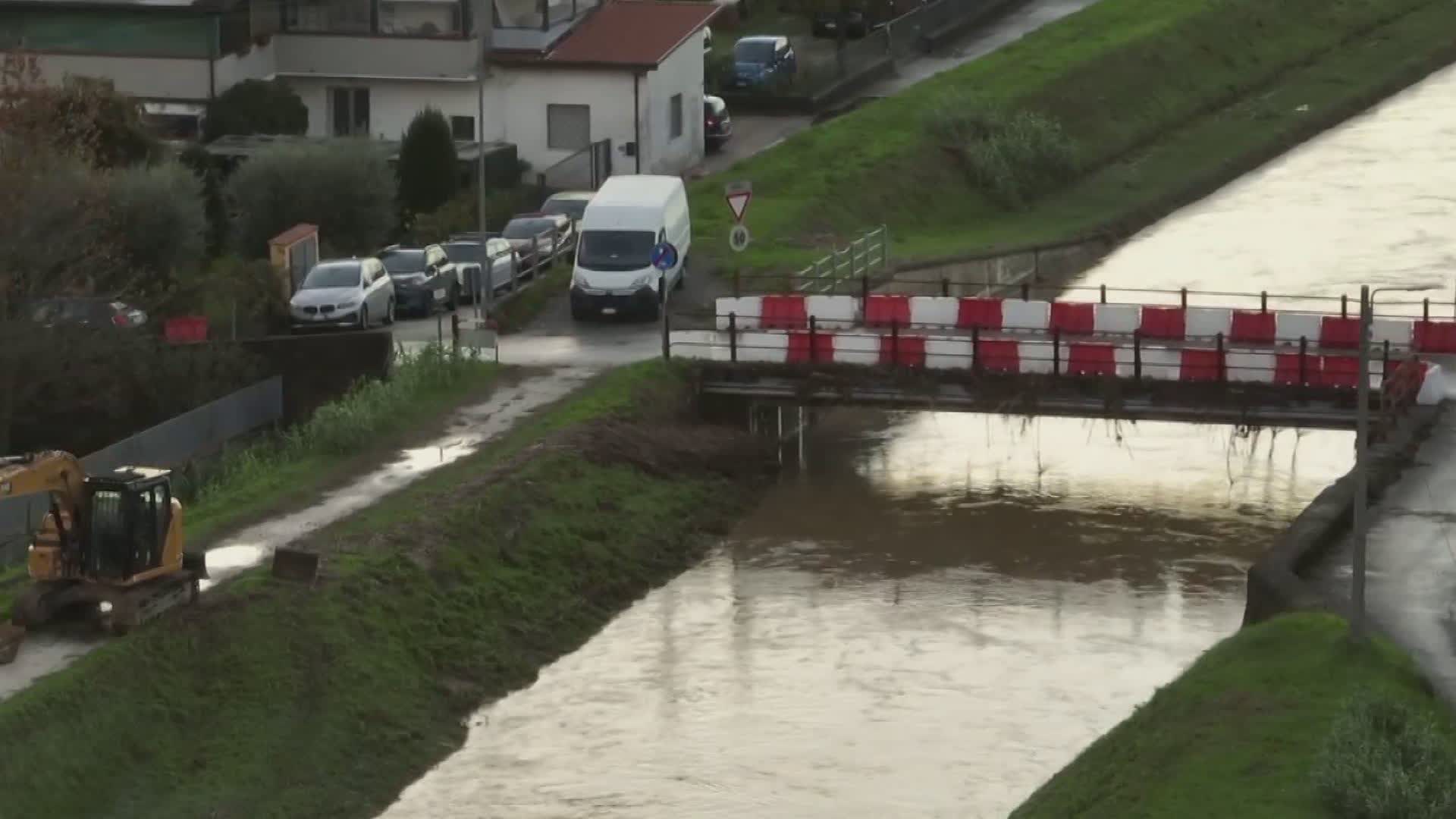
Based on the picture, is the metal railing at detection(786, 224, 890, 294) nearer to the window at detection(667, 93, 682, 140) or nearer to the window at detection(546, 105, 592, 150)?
the window at detection(667, 93, 682, 140)

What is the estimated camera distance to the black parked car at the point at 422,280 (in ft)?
158

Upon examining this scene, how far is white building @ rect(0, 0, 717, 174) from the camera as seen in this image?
6106 centimetres

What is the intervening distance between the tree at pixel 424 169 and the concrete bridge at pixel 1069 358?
44.4 feet

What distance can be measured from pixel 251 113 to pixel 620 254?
15.8 metres

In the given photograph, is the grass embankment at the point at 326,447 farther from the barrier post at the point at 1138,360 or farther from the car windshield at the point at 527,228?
the barrier post at the point at 1138,360

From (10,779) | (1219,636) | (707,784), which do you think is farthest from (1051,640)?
(10,779)

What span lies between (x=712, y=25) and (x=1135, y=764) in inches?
2142

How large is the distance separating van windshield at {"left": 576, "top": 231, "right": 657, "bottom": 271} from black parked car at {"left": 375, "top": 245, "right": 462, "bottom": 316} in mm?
2579

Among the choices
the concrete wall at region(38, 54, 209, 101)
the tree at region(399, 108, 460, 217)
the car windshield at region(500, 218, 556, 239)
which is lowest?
the car windshield at region(500, 218, 556, 239)

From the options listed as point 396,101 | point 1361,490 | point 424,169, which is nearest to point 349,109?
point 396,101

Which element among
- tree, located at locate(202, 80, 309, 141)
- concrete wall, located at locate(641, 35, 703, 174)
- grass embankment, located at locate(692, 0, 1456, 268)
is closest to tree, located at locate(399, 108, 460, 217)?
tree, located at locate(202, 80, 309, 141)

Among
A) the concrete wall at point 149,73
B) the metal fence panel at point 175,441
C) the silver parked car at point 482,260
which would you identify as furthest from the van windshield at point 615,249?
the concrete wall at point 149,73

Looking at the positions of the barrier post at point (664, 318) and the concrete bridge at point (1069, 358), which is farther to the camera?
the barrier post at point (664, 318)

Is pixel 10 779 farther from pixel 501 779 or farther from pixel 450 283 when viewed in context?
pixel 450 283
